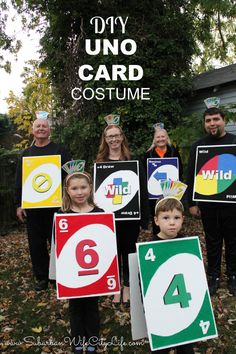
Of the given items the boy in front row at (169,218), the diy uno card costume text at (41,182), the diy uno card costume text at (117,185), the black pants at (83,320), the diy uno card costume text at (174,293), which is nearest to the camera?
the diy uno card costume text at (174,293)

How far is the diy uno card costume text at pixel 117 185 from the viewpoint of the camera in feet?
12.9

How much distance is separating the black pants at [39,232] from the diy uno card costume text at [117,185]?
0.79 meters

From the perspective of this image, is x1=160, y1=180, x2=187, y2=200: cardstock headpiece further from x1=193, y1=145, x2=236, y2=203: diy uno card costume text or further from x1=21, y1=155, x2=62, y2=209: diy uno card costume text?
x1=21, y1=155, x2=62, y2=209: diy uno card costume text

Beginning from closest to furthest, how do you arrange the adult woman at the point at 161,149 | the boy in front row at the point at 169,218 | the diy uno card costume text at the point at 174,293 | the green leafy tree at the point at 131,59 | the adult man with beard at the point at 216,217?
the diy uno card costume text at the point at 174,293 → the boy in front row at the point at 169,218 → the adult man with beard at the point at 216,217 → the adult woman at the point at 161,149 → the green leafy tree at the point at 131,59

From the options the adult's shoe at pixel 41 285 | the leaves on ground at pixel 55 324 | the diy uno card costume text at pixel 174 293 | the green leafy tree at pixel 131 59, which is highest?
the green leafy tree at pixel 131 59

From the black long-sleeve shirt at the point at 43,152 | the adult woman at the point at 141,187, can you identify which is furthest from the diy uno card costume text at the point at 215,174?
the black long-sleeve shirt at the point at 43,152

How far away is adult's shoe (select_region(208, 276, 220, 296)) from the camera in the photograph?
4.27 meters

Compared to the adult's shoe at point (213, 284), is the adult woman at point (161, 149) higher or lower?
higher

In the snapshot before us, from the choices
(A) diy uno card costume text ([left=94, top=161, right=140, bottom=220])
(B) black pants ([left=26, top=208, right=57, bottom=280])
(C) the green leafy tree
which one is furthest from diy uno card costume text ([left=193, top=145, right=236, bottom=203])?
(C) the green leafy tree

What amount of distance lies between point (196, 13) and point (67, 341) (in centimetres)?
959

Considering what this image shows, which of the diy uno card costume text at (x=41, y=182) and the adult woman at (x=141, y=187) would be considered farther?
the diy uno card costume text at (x=41, y=182)

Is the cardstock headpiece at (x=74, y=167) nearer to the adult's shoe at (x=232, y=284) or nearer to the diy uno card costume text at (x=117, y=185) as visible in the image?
the diy uno card costume text at (x=117, y=185)

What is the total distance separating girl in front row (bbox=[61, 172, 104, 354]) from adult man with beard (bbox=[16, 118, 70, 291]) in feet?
4.31

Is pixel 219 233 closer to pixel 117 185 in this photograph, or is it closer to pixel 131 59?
pixel 117 185
